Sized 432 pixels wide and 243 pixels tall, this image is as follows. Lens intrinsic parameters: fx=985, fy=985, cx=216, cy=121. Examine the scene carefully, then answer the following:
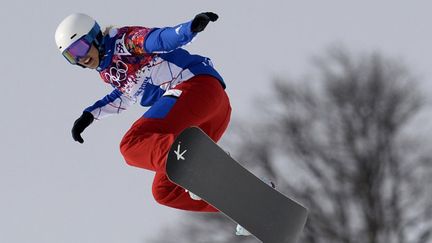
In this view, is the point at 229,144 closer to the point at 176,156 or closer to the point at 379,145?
the point at 379,145

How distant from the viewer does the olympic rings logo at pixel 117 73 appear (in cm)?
584

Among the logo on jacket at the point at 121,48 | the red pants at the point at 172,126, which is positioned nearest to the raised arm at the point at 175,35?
the logo on jacket at the point at 121,48

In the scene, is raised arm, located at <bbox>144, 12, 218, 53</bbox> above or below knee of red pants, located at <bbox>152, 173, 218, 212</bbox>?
above

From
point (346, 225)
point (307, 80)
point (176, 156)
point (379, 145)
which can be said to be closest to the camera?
point (176, 156)

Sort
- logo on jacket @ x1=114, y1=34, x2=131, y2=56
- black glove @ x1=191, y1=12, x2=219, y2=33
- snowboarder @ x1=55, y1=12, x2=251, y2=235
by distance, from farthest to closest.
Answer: logo on jacket @ x1=114, y1=34, x2=131, y2=56
snowboarder @ x1=55, y1=12, x2=251, y2=235
black glove @ x1=191, y1=12, x2=219, y2=33

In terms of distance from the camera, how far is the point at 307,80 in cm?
1680

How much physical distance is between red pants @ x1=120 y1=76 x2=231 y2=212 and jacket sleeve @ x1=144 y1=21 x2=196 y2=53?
31 centimetres

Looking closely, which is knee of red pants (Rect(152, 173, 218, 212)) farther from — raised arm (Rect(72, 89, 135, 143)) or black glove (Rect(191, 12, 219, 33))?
black glove (Rect(191, 12, 219, 33))

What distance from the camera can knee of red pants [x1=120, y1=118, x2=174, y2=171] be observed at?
17.8ft

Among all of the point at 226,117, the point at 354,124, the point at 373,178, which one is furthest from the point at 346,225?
the point at 226,117

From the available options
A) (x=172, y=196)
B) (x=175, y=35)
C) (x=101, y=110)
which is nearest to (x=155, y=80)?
(x=175, y=35)

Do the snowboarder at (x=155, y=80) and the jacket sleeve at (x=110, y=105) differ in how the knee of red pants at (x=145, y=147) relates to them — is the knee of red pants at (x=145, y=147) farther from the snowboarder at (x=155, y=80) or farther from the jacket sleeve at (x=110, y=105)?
the jacket sleeve at (x=110, y=105)

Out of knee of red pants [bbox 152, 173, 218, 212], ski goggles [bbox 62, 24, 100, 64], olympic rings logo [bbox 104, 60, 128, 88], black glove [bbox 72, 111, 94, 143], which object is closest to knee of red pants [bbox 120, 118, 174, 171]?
knee of red pants [bbox 152, 173, 218, 212]

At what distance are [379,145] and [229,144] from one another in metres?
2.61
